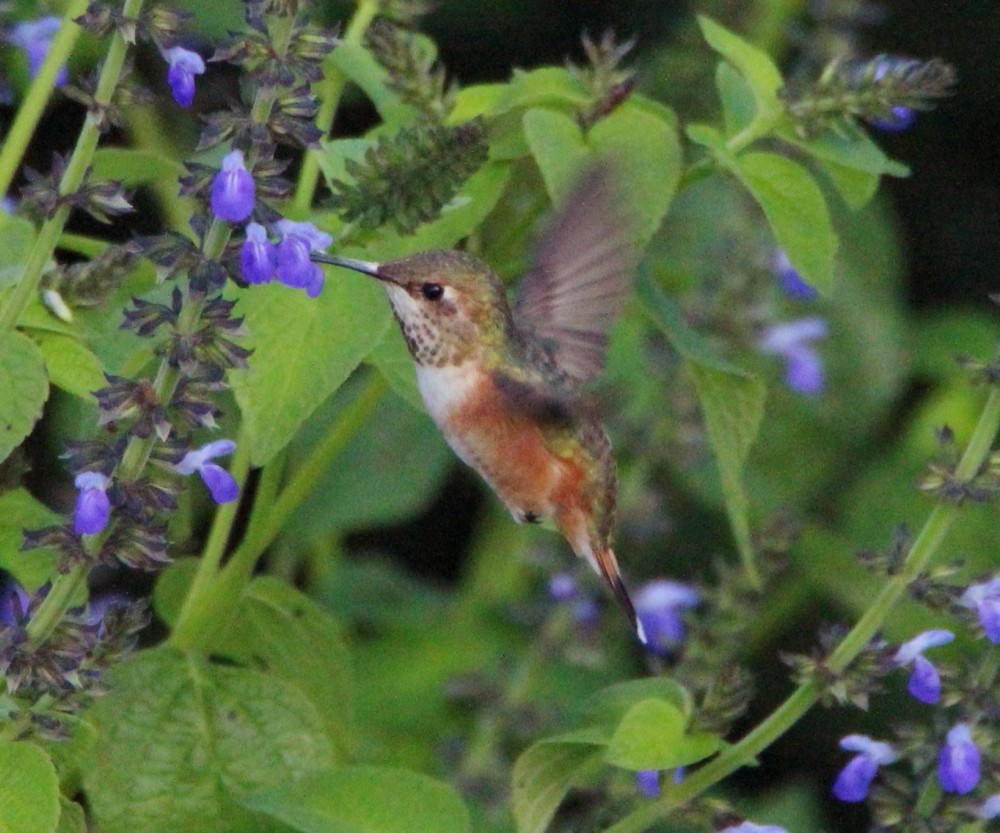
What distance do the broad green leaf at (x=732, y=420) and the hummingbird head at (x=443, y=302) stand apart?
0.33 metres

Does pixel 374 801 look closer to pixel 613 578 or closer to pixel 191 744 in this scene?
pixel 191 744

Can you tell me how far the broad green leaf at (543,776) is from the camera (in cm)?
227

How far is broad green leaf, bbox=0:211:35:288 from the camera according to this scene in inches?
85.7

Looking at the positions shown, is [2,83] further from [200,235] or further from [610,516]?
[610,516]

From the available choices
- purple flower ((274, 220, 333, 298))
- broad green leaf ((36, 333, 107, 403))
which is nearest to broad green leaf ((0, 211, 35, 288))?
broad green leaf ((36, 333, 107, 403))

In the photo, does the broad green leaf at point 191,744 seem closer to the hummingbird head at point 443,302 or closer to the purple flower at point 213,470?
the purple flower at point 213,470

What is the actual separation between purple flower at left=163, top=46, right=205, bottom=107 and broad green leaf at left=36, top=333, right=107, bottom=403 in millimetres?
359

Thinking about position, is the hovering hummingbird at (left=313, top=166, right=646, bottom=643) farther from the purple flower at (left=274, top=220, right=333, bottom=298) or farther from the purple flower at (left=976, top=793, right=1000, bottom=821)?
the purple flower at (left=976, top=793, right=1000, bottom=821)

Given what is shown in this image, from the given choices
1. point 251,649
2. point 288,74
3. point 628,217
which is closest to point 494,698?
point 251,649

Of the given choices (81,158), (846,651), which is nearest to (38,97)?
(81,158)

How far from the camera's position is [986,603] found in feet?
7.48

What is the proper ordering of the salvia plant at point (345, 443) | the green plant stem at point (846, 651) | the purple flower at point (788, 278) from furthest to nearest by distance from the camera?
the purple flower at point (788, 278) < the green plant stem at point (846, 651) < the salvia plant at point (345, 443)

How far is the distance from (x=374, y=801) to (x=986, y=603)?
0.84 m

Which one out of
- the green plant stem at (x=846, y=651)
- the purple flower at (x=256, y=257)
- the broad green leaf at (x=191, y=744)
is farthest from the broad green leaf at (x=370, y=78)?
the green plant stem at (x=846, y=651)
